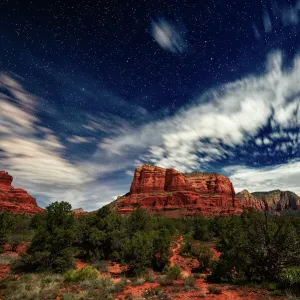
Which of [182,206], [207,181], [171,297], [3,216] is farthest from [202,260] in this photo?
[207,181]

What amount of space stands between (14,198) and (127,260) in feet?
374

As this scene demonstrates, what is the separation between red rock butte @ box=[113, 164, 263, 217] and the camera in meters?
113

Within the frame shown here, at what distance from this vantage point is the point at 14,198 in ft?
367

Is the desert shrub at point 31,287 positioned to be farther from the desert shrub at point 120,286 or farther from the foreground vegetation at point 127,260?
the desert shrub at point 120,286

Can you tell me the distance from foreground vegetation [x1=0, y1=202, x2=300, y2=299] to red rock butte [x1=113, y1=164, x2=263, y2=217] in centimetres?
8068

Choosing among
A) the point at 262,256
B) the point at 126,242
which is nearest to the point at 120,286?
the point at 126,242

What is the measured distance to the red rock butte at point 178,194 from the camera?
112625 mm

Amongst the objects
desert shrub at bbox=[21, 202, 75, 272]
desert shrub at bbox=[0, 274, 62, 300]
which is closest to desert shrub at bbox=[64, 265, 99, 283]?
desert shrub at bbox=[0, 274, 62, 300]

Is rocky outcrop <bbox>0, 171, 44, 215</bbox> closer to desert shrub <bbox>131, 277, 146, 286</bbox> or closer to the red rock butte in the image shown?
the red rock butte

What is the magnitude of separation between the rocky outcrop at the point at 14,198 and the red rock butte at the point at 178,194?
4297 centimetres

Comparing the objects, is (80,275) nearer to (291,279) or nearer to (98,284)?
(98,284)

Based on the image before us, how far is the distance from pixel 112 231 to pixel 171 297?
56.1 feet

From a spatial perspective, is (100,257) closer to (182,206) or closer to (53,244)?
(53,244)

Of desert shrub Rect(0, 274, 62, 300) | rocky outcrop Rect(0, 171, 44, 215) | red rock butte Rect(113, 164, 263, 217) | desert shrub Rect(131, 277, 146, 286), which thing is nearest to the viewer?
desert shrub Rect(0, 274, 62, 300)
